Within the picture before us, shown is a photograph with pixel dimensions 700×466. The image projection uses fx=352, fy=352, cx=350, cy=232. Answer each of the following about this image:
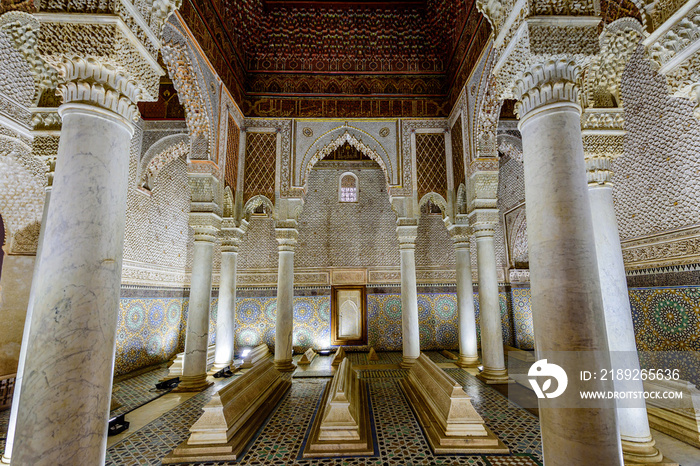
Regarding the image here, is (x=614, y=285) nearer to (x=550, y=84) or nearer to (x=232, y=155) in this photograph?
(x=550, y=84)

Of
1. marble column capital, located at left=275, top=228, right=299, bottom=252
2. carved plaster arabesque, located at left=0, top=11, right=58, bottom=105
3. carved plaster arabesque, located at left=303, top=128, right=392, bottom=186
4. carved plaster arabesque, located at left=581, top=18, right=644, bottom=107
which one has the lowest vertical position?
marble column capital, located at left=275, top=228, right=299, bottom=252

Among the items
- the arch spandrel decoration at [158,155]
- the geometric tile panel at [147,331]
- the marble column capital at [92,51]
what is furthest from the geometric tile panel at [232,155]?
the marble column capital at [92,51]

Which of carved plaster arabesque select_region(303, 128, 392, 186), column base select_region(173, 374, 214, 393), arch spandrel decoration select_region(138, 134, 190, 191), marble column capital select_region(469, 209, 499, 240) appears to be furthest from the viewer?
arch spandrel decoration select_region(138, 134, 190, 191)

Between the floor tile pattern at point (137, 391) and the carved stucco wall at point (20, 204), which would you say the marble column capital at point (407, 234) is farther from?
the carved stucco wall at point (20, 204)

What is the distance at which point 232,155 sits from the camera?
6848 millimetres

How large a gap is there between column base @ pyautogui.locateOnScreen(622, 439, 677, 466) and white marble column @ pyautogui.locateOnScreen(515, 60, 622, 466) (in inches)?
54.5

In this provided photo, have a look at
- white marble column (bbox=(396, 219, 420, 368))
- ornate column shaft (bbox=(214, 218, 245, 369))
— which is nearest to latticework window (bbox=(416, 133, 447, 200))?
white marble column (bbox=(396, 219, 420, 368))

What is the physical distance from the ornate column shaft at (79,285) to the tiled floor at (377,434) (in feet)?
5.84

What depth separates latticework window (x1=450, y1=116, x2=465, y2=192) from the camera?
6.77 m

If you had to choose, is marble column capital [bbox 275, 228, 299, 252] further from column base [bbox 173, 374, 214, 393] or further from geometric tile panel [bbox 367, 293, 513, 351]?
geometric tile panel [bbox 367, 293, 513, 351]

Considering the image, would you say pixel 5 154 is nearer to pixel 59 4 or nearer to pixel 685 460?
pixel 59 4

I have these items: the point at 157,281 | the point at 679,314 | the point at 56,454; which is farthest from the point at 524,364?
the point at 157,281

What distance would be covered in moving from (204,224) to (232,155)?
1601mm

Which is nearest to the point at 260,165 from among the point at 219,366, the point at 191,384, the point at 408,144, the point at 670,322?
the point at 408,144
